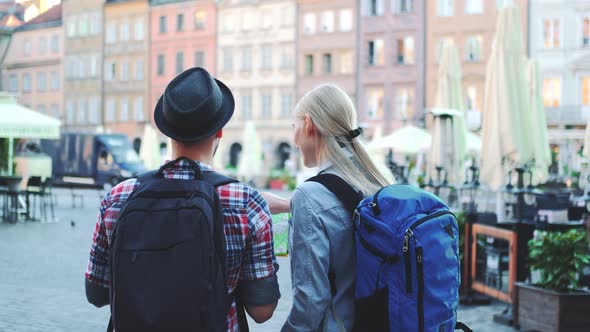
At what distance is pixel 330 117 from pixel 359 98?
154 ft

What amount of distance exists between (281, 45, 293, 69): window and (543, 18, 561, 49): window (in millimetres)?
15816

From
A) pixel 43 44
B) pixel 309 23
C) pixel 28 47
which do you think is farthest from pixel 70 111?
pixel 309 23

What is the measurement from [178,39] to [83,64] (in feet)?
30.3

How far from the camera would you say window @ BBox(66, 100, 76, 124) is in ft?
209

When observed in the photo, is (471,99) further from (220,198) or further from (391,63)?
(220,198)

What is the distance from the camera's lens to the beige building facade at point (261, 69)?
173 ft

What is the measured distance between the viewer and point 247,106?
5509 centimetres

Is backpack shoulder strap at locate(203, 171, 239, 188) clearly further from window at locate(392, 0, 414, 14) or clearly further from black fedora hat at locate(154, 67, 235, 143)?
window at locate(392, 0, 414, 14)

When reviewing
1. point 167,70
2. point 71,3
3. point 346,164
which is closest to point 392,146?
point 346,164

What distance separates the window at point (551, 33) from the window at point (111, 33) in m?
31.0

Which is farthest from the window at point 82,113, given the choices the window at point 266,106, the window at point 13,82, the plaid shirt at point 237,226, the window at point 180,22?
the plaid shirt at point 237,226

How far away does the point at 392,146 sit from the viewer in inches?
959

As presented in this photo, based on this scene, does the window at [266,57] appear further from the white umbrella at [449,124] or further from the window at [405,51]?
the white umbrella at [449,124]

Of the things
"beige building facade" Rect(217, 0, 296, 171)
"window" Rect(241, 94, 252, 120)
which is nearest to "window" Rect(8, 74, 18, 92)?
"beige building facade" Rect(217, 0, 296, 171)
